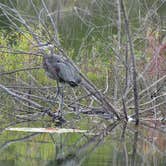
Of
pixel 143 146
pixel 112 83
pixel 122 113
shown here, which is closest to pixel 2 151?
pixel 143 146

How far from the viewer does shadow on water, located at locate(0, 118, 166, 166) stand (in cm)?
612

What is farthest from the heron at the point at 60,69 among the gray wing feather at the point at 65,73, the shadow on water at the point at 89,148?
A: the shadow on water at the point at 89,148

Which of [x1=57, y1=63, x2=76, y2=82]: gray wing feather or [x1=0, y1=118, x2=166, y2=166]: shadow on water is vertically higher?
[x1=57, y1=63, x2=76, y2=82]: gray wing feather

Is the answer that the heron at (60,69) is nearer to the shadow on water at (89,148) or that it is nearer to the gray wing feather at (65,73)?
the gray wing feather at (65,73)

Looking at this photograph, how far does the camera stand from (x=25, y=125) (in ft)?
28.5

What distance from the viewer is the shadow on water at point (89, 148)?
612cm

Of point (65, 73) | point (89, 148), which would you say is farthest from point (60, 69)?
point (89, 148)

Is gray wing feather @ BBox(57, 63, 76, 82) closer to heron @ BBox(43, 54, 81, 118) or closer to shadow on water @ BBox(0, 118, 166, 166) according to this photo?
heron @ BBox(43, 54, 81, 118)

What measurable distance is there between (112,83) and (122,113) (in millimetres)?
1995

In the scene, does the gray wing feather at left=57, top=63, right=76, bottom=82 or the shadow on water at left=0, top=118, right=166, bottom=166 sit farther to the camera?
the gray wing feather at left=57, top=63, right=76, bottom=82

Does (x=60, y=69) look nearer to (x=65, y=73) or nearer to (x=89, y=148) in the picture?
(x=65, y=73)

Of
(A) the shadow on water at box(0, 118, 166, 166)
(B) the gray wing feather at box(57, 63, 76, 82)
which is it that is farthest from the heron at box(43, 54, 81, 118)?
(A) the shadow on water at box(0, 118, 166, 166)

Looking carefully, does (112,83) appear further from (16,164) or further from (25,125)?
(16,164)

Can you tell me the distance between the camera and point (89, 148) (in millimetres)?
6914
